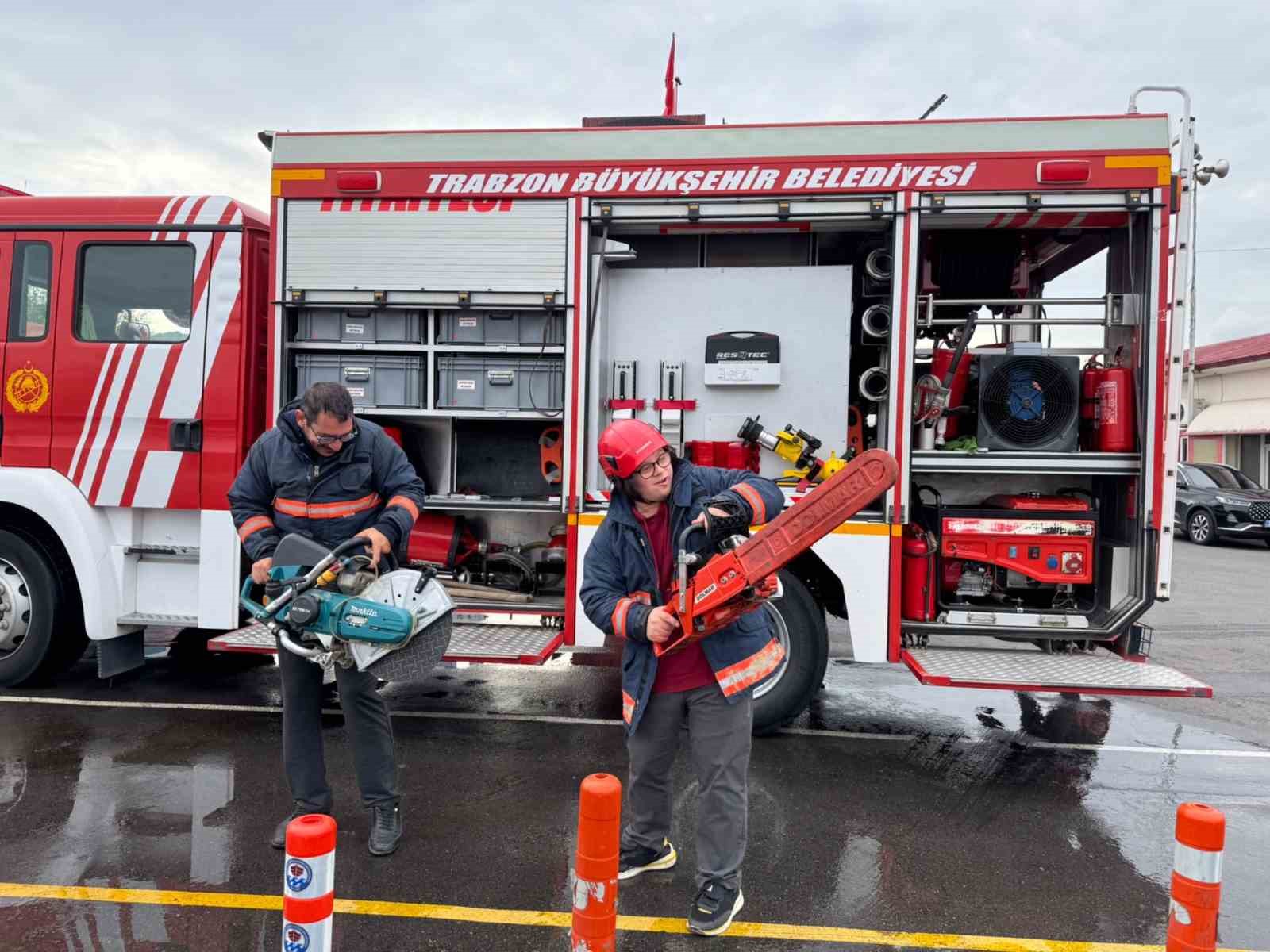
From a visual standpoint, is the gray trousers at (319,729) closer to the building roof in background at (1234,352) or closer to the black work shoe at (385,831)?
the black work shoe at (385,831)

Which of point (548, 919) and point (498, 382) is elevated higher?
point (498, 382)

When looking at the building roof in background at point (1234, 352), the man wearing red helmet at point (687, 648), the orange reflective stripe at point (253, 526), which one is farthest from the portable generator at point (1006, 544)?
the building roof in background at point (1234, 352)

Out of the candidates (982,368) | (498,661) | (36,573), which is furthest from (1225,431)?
(36,573)

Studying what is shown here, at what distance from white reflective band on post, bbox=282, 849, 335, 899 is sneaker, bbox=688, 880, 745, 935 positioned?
5.10 ft

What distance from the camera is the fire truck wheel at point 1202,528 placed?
55.9ft

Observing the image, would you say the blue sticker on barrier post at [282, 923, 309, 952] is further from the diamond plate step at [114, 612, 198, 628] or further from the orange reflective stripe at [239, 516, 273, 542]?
the diamond plate step at [114, 612, 198, 628]

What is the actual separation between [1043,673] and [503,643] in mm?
2898

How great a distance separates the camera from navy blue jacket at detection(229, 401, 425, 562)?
3590 mm

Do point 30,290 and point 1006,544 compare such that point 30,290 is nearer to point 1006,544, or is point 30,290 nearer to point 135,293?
point 135,293

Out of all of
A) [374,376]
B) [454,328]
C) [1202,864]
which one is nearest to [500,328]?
[454,328]

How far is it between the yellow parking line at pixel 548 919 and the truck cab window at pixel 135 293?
10.3 feet

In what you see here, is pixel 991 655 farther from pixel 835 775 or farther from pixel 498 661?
pixel 498 661

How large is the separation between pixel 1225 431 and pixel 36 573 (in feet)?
92.1

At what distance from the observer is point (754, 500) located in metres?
3.02
